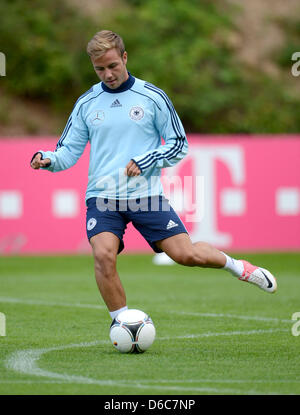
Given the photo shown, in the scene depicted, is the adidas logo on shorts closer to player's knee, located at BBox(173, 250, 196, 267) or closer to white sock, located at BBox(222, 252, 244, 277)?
player's knee, located at BBox(173, 250, 196, 267)

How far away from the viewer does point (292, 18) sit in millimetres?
30578

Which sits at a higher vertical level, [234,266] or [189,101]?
[189,101]

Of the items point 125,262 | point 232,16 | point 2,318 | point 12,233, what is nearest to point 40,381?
point 2,318

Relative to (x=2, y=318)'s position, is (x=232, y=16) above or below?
above

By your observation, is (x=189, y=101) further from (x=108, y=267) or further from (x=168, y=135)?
(x=108, y=267)

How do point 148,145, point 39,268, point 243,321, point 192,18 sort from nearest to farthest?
point 148,145, point 243,321, point 39,268, point 192,18

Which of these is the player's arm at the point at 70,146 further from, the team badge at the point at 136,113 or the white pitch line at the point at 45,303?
the white pitch line at the point at 45,303

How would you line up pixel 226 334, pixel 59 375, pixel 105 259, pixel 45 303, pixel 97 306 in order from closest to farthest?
pixel 59 375 → pixel 105 259 → pixel 226 334 → pixel 97 306 → pixel 45 303

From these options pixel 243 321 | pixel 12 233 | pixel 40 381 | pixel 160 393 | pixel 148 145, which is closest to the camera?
pixel 160 393

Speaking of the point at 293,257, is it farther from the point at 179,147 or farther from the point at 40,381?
the point at 40,381

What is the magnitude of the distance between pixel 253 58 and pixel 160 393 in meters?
25.8

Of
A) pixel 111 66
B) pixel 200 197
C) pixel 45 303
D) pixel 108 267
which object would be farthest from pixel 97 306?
pixel 200 197

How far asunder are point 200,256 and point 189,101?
20.6 m

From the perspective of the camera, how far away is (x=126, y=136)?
705 centimetres
